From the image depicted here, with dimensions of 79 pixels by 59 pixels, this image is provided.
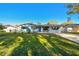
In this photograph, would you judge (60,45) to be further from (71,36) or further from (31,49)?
(31,49)

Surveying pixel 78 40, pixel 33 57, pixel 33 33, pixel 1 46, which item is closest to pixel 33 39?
pixel 33 33

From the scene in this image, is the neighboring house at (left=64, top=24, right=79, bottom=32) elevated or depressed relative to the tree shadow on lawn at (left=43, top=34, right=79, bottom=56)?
elevated

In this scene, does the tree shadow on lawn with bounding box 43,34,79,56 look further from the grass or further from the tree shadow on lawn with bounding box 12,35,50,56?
the tree shadow on lawn with bounding box 12,35,50,56

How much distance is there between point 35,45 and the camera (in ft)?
5.79

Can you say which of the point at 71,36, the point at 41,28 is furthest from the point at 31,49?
the point at 71,36

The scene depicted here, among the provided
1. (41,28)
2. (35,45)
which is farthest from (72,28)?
(35,45)

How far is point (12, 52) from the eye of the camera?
5.70ft

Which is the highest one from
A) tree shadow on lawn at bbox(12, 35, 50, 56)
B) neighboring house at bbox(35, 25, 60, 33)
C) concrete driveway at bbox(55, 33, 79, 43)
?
neighboring house at bbox(35, 25, 60, 33)

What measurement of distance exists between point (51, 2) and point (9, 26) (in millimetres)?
505

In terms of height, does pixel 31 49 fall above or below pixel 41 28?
below

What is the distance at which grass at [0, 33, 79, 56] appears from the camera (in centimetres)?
173

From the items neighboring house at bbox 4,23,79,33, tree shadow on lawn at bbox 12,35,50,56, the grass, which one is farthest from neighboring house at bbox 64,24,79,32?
tree shadow on lawn at bbox 12,35,50,56

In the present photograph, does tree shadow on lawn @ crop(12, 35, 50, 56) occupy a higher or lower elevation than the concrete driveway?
lower

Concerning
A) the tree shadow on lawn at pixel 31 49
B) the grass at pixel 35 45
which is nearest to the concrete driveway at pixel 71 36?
the grass at pixel 35 45
